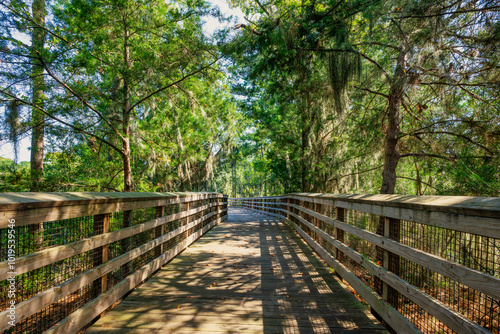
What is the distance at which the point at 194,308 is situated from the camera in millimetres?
2816

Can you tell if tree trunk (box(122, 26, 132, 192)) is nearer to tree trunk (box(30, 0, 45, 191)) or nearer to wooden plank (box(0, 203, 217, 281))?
tree trunk (box(30, 0, 45, 191))

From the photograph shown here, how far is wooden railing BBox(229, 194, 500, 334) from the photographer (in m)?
1.46

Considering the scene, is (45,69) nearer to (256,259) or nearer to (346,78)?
(256,259)

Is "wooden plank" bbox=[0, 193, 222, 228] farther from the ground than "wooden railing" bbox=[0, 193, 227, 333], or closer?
farther from the ground

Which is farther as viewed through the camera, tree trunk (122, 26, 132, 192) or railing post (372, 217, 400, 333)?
tree trunk (122, 26, 132, 192)

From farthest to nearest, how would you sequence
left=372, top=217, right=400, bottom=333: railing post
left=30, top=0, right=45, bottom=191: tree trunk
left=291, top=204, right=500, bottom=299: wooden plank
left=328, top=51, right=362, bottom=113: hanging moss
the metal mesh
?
left=30, top=0, right=45, bottom=191: tree trunk
left=328, top=51, right=362, bottom=113: hanging moss
left=372, top=217, right=400, bottom=333: railing post
the metal mesh
left=291, top=204, right=500, bottom=299: wooden plank

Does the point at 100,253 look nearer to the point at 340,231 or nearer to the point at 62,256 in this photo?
the point at 62,256

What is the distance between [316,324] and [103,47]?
6.58 m

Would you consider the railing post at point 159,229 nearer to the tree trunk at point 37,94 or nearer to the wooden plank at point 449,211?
the wooden plank at point 449,211

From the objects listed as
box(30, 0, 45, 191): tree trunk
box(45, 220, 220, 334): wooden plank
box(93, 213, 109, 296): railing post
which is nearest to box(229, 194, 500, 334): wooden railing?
box(45, 220, 220, 334): wooden plank

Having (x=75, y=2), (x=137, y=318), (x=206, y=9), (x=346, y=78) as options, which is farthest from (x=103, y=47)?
(x=137, y=318)

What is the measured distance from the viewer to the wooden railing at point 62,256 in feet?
5.43

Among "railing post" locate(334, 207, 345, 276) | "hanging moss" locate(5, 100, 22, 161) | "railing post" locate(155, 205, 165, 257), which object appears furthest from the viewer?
"hanging moss" locate(5, 100, 22, 161)

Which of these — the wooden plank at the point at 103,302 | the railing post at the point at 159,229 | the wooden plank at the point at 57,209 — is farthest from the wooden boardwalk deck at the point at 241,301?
the wooden plank at the point at 57,209
